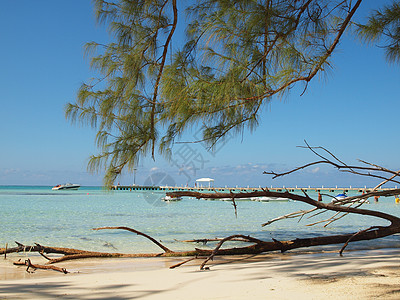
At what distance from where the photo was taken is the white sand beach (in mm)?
2242

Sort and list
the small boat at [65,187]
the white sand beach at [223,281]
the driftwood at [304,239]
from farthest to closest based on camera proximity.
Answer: the small boat at [65,187] < the driftwood at [304,239] < the white sand beach at [223,281]

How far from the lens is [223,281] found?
264 centimetres

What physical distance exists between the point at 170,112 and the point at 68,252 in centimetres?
188

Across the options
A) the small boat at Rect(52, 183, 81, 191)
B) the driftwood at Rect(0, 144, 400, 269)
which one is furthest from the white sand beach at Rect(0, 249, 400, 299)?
the small boat at Rect(52, 183, 81, 191)

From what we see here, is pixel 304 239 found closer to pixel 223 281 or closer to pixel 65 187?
pixel 223 281

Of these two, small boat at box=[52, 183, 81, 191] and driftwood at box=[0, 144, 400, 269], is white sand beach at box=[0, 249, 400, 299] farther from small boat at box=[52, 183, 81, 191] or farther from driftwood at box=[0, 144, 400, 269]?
small boat at box=[52, 183, 81, 191]

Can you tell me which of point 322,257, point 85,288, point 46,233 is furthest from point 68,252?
point 46,233

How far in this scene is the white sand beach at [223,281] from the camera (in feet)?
7.36

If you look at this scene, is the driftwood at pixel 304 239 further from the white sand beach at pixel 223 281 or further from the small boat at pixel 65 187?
the small boat at pixel 65 187

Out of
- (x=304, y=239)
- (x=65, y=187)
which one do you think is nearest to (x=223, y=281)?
(x=304, y=239)

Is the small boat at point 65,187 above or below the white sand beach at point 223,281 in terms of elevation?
above

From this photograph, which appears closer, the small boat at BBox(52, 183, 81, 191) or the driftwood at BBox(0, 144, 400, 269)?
the driftwood at BBox(0, 144, 400, 269)

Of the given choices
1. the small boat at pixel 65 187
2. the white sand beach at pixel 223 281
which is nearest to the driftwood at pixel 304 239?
the white sand beach at pixel 223 281

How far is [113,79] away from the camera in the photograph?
3924mm
